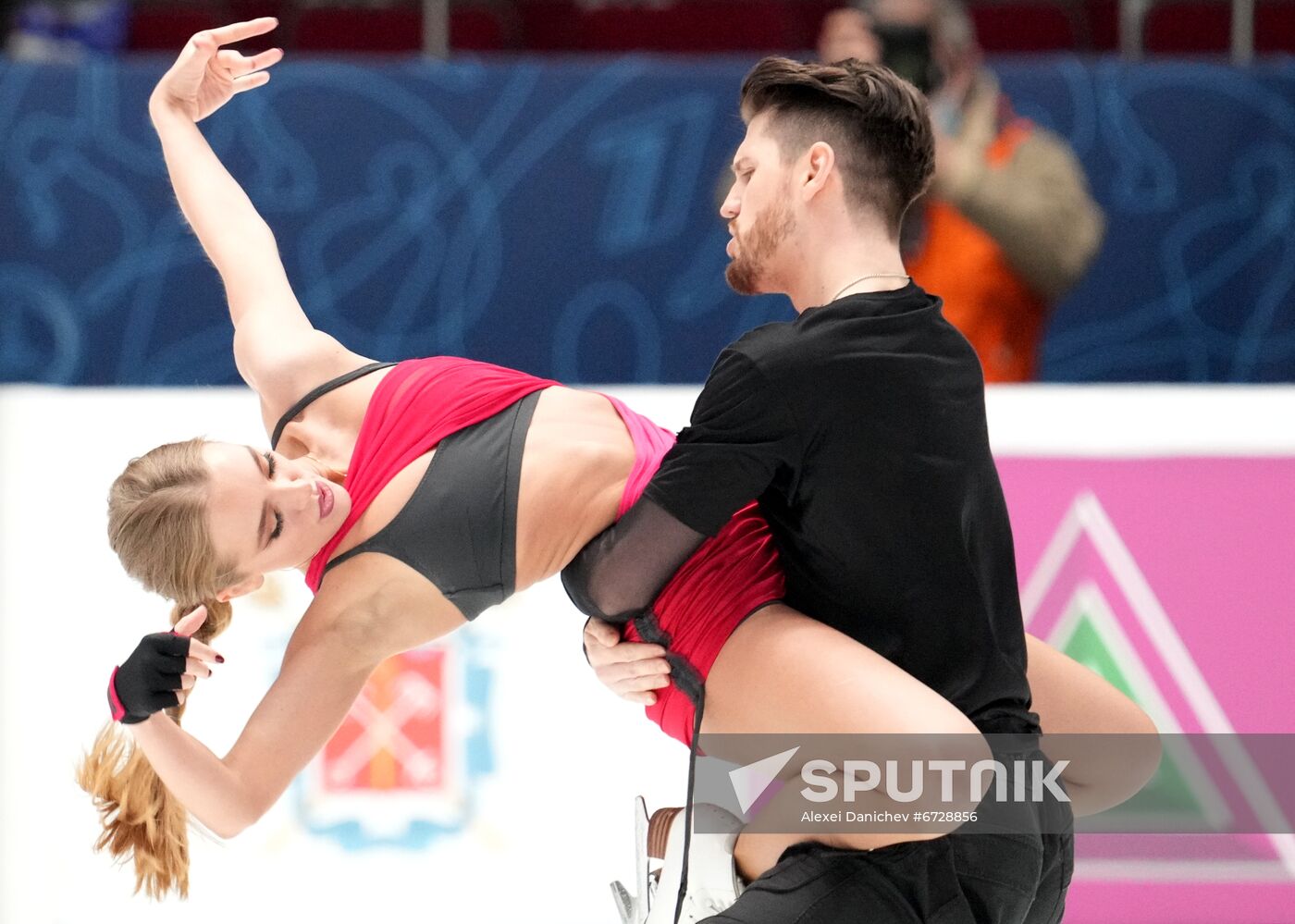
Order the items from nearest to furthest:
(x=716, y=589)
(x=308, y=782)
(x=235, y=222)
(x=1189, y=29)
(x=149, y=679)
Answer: (x=149, y=679), (x=716, y=589), (x=235, y=222), (x=308, y=782), (x=1189, y=29)

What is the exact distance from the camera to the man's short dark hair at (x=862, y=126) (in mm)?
1989

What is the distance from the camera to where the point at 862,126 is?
199 centimetres

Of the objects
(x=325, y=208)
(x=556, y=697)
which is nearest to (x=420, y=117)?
(x=325, y=208)

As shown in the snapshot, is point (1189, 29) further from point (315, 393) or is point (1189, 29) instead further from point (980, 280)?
point (315, 393)

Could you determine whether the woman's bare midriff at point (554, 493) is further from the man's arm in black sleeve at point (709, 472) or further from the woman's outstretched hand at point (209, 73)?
the woman's outstretched hand at point (209, 73)

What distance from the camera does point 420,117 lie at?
4.27 metres

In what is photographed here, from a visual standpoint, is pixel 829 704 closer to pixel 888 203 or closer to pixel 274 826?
pixel 888 203

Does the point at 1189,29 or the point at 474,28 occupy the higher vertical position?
the point at 1189,29

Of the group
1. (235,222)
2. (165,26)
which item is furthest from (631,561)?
(165,26)

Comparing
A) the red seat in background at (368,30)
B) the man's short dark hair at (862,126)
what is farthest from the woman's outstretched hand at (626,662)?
the red seat in background at (368,30)

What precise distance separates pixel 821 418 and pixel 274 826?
5.11 feet

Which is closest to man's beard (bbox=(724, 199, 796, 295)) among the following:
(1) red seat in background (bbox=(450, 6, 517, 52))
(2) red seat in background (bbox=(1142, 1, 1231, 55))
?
(1) red seat in background (bbox=(450, 6, 517, 52))

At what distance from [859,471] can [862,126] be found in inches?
18.4

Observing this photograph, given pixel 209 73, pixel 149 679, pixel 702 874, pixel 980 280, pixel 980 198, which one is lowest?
pixel 702 874
